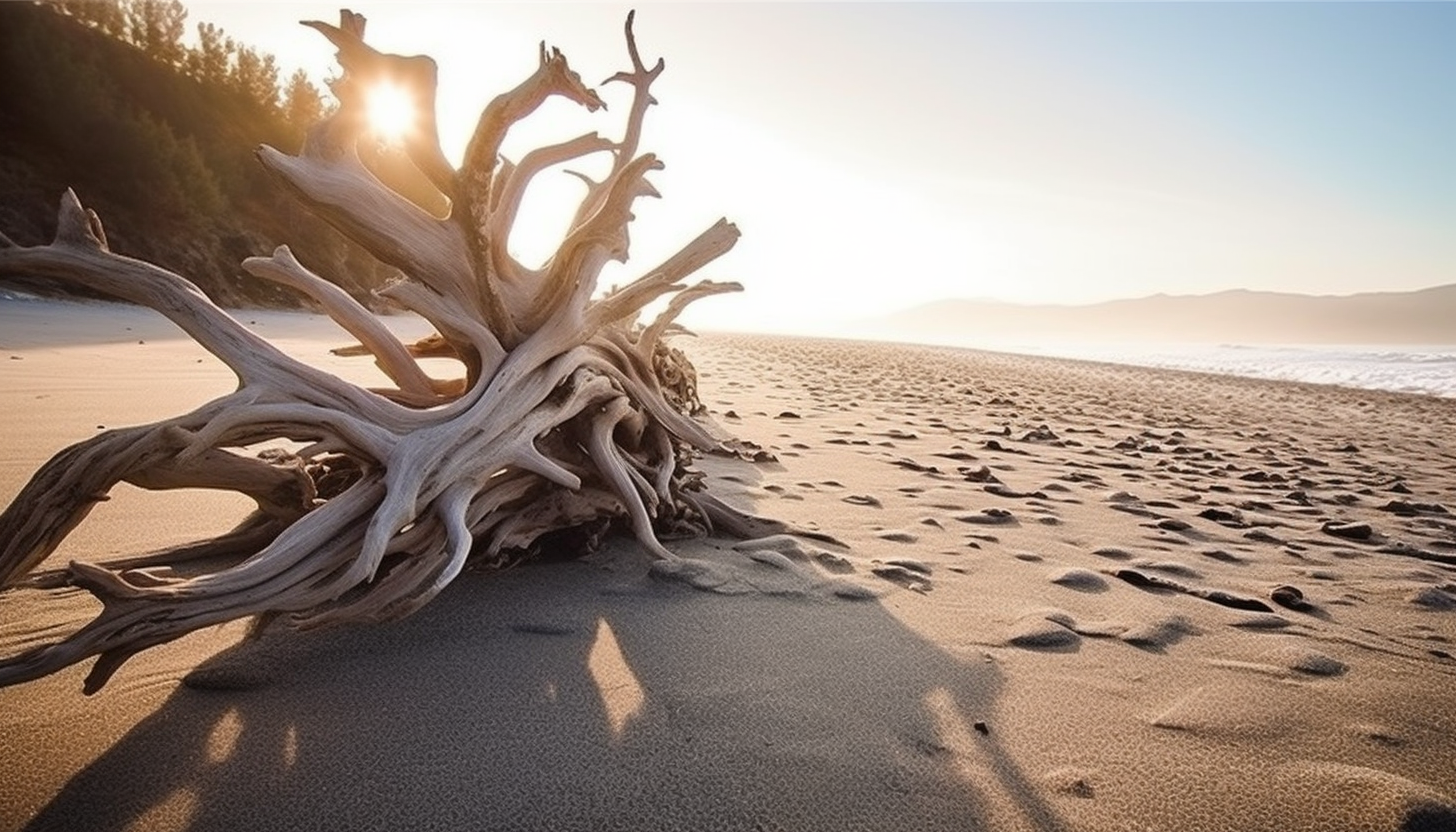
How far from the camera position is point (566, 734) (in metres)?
1.35

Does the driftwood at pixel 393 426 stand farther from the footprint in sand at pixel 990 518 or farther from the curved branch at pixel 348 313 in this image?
the footprint in sand at pixel 990 518

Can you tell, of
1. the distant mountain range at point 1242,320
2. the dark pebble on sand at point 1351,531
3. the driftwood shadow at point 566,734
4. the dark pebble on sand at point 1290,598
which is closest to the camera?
the driftwood shadow at point 566,734

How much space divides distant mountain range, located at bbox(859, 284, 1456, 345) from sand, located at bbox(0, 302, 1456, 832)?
8482 centimetres

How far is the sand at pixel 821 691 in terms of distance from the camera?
1181 millimetres

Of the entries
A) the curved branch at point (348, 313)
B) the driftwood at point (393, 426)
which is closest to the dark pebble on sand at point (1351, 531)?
the driftwood at point (393, 426)

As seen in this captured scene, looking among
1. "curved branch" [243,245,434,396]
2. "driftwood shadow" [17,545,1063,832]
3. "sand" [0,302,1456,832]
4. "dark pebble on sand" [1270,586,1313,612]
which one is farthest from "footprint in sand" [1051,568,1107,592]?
"curved branch" [243,245,434,396]

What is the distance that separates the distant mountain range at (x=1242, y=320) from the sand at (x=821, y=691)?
8482 centimetres

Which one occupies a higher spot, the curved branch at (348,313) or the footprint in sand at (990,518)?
the curved branch at (348,313)

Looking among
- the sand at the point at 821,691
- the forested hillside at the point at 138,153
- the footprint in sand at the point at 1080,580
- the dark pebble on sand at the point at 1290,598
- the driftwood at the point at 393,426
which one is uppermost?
the forested hillside at the point at 138,153

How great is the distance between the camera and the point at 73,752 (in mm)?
1206

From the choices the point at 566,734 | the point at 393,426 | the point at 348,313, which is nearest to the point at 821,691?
the point at 566,734

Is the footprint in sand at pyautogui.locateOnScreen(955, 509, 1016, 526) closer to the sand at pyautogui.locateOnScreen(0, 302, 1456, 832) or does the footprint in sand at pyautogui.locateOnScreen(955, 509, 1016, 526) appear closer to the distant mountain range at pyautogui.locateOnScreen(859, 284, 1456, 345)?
the sand at pyautogui.locateOnScreen(0, 302, 1456, 832)

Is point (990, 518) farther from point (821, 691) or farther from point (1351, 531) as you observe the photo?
point (821, 691)

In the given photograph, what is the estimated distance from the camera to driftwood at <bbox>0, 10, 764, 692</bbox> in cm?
144
